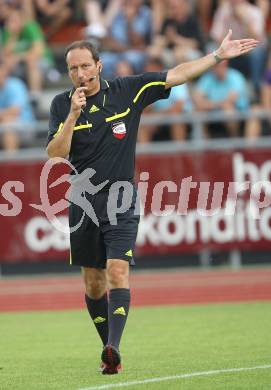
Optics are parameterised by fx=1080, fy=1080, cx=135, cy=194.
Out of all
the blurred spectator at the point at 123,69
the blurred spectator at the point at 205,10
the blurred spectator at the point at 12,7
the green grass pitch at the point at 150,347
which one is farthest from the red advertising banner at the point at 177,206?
the blurred spectator at the point at 205,10

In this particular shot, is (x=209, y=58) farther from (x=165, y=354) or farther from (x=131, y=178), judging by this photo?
(x=165, y=354)

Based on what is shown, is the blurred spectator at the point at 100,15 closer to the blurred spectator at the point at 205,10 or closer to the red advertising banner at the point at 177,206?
the blurred spectator at the point at 205,10

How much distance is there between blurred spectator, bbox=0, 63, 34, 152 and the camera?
16219 mm

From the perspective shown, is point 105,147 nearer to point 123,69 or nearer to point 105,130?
point 105,130

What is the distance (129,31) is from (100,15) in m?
0.66

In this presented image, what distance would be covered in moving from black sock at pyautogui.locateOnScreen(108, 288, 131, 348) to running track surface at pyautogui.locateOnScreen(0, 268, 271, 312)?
587 centimetres

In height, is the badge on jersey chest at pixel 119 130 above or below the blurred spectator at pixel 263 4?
below

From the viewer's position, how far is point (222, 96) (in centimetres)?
1642

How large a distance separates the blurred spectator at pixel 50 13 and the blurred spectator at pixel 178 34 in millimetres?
2377

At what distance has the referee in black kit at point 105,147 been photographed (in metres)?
7.71

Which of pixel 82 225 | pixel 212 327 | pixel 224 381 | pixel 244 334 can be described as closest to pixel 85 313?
pixel 212 327

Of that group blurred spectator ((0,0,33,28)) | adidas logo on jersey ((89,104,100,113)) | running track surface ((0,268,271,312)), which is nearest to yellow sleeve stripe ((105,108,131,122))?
adidas logo on jersey ((89,104,100,113))

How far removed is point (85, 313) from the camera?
508 inches

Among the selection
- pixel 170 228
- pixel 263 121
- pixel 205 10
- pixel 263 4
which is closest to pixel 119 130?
pixel 170 228
